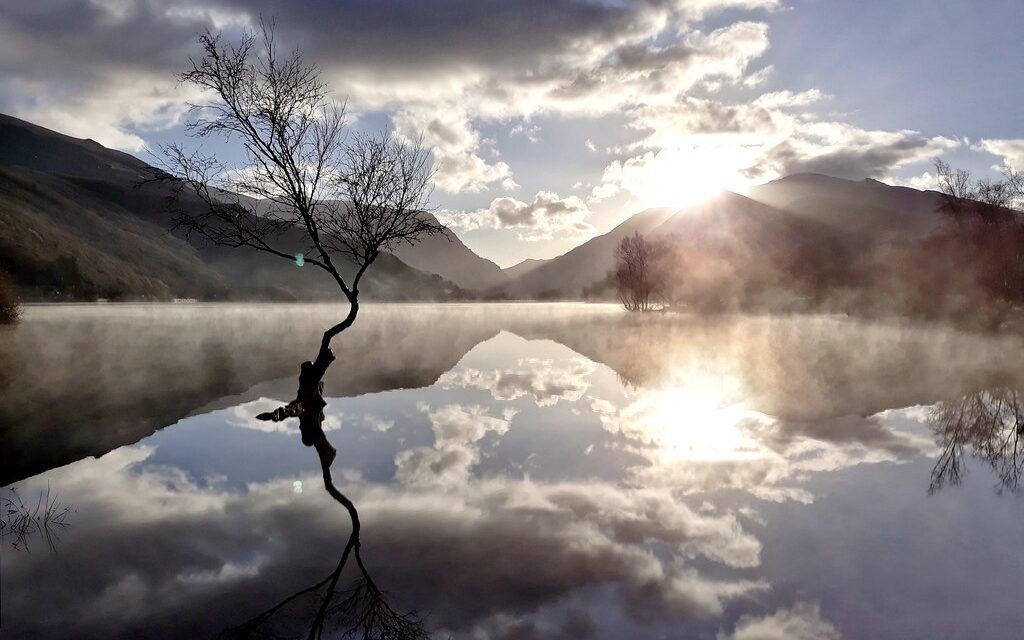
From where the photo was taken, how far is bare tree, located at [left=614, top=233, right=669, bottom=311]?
3543 inches

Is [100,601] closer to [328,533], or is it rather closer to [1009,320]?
[328,533]

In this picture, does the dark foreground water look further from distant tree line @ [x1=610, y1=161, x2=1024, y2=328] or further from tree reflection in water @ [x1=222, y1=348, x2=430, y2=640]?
distant tree line @ [x1=610, y1=161, x2=1024, y2=328]

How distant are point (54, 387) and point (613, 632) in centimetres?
2657

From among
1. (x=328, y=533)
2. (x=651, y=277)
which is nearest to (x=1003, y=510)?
(x=328, y=533)

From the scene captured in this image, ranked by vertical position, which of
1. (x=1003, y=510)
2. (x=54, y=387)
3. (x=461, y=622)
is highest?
(x=1003, y=510)

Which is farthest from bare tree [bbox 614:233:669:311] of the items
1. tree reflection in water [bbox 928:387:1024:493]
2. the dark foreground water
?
tree reflection in water [bbox 928:387:1024:493]

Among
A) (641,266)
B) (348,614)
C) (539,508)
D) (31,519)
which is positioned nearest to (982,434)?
(539,508)

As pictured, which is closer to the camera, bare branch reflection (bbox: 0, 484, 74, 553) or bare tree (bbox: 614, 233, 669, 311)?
bare branch reflection (bbox: 0, 484, 74, 553)

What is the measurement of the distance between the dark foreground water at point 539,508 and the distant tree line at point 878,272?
131 feet

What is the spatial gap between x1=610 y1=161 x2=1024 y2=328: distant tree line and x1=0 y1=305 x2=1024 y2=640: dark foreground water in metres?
40.0

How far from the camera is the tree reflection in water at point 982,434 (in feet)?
42.5

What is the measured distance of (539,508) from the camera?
1066 cm

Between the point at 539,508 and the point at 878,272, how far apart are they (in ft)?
Answer: 302

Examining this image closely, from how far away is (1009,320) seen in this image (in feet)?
180
